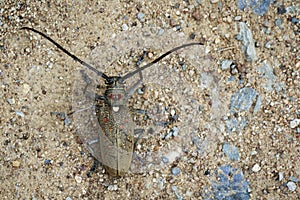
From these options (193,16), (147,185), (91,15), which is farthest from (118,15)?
(147,185)

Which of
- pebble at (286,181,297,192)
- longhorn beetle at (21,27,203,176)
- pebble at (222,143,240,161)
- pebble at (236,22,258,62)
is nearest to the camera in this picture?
longhorn beetle at (21,27,203,176)

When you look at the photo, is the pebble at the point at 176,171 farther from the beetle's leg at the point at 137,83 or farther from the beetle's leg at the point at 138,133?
the beetle's leg at the point at 137,83

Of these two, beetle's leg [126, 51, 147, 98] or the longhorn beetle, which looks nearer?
the longhorn beetle

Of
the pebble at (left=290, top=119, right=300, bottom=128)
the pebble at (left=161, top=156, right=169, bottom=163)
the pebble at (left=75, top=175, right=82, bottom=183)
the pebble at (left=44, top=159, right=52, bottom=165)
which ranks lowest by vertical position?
the pebble at (left=75, top=175, right=82, bottom=183)

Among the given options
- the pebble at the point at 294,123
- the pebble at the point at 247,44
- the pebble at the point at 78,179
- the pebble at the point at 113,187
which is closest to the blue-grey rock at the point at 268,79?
the pebble at the point at 247,44

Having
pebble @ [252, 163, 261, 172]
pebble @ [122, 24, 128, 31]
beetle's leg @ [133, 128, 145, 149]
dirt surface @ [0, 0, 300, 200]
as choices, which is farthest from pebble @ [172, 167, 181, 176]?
pebble @ [122, 24, 128, 31]

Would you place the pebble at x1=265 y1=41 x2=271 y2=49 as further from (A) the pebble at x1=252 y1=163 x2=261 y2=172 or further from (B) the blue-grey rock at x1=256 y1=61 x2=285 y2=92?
(A) the pebble at x1=252 y1=163 x2=261 y2=172

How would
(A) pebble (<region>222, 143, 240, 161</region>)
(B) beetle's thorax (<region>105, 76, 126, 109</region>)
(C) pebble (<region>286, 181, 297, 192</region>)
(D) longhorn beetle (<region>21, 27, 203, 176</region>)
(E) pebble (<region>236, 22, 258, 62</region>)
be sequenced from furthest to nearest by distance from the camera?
(E) pebble (<region>236, 22, 258, 62</region>) < (A) pebble (<region>222, 143, 240, 161</region>) < (C) pebble (<region>286, 181, 297, 192</region>) < (B) beetle's thorax (<region>105, 76, 126, 109</region>) < (D) longhorn beetle (<region>21, 27, 203, 176</region>)

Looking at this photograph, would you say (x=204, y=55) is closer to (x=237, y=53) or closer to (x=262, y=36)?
(x=237, y=53)
